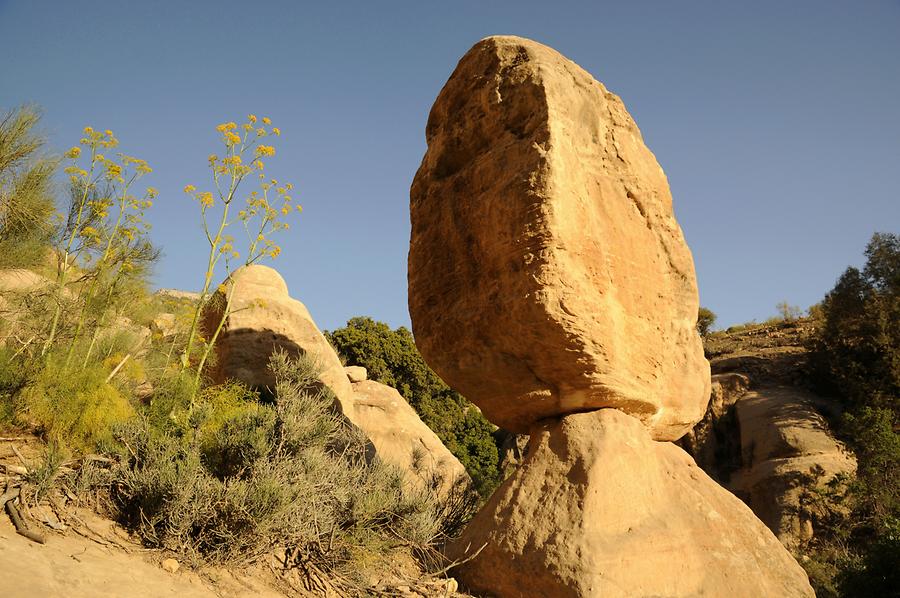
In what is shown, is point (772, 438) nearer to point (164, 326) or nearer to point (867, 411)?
point (867, 411)

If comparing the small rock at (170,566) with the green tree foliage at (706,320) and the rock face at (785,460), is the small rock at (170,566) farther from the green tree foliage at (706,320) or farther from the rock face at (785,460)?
the green tree foliage at (706,320)

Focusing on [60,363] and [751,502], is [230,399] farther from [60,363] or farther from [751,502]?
[751,502]

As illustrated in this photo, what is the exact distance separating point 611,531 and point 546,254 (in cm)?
237

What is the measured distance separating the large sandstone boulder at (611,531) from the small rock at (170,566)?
8.15ft

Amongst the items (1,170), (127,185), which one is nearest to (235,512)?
(127,185)

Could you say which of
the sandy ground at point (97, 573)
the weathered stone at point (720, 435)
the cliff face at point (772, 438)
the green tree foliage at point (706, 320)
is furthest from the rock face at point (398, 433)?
the green tree foliage at point (706, 320)

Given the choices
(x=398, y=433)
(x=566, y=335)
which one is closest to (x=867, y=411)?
(x=398, y=433)

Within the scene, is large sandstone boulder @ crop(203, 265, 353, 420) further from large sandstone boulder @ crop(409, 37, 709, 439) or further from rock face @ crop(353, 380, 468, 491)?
large sandstone boulder @ crop(409, 37, 709, 439)

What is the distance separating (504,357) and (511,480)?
120 cm

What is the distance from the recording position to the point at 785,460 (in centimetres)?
1359

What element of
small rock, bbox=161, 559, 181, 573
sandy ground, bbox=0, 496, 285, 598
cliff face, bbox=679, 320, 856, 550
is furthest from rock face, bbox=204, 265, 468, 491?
cliff face, bbox=679, 320, 856, 550

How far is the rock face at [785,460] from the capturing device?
12.5 metres

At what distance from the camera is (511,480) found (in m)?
6.02

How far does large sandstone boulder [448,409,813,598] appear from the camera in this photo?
5059mm
